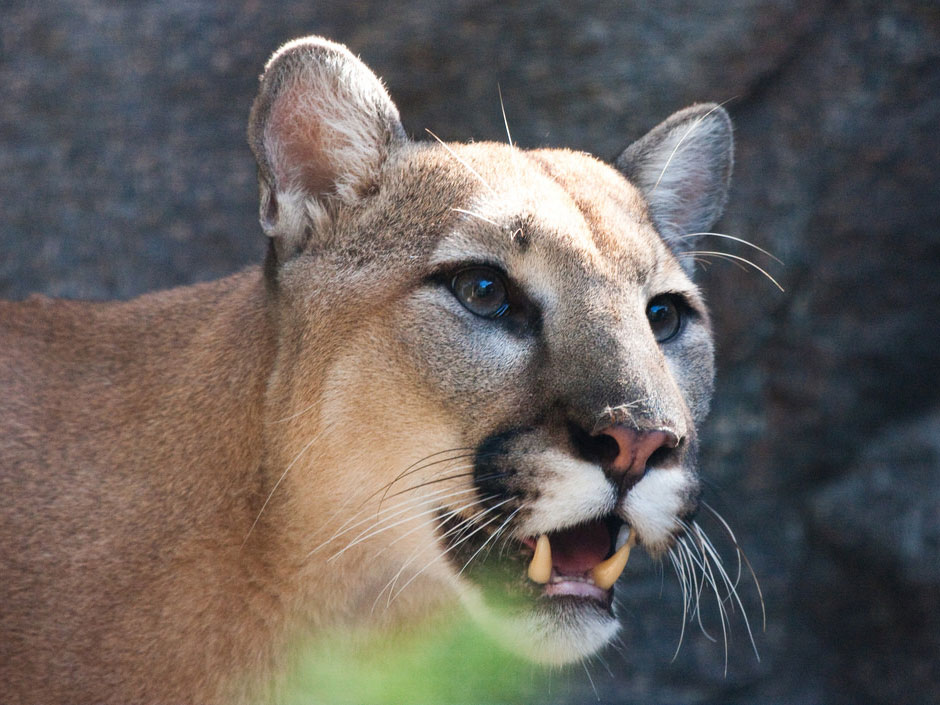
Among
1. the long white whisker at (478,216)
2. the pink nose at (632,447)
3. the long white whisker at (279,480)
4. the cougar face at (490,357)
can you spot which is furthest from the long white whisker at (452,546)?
the long white whisker at (478,216)

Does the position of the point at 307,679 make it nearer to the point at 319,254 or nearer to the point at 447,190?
the point at 319,254

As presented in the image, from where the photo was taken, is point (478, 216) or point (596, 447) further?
point (478, 216)

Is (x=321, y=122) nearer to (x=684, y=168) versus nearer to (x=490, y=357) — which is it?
(x=490, y=357)

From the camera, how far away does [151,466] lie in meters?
2.83

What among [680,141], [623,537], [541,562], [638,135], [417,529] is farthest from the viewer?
[638,135]

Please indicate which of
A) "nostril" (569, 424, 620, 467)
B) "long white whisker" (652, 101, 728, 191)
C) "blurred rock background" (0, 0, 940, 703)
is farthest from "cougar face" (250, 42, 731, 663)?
"blurred rock background" (0, 0, 940, 703)

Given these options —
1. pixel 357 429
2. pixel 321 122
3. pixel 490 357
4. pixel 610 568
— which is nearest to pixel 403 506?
pixel 357 429

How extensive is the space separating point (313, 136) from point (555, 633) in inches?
57.2

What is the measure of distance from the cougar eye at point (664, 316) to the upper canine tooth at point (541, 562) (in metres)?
0.83

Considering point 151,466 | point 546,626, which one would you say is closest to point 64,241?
point 151,466

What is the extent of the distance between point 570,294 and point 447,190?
0.51 meters

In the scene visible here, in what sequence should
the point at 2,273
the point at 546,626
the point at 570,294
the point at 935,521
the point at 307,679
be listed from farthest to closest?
1. the point at 2,273
2. the point at 935,521
3. the point at 307,679
4. the point at 570,294
5. the point at 546,626

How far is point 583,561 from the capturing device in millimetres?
2408

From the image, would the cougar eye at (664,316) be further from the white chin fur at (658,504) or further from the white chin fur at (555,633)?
the white chin fur at (555,633)
